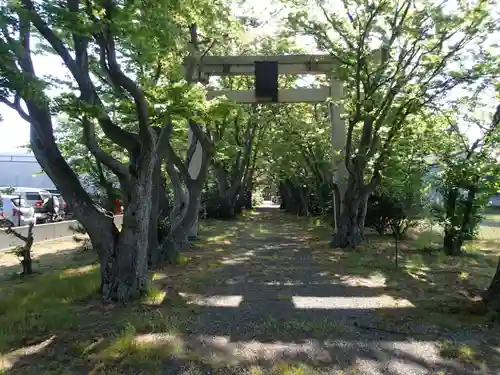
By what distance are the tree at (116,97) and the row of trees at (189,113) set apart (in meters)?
0.02

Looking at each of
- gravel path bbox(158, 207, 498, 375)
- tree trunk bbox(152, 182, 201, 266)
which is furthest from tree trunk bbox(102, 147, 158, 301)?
tree trunk bbox(152, 182, 201, 266)

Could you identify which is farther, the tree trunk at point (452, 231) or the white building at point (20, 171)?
the white building at point (20, 171)

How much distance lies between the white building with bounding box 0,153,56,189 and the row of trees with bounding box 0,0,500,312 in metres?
26.2

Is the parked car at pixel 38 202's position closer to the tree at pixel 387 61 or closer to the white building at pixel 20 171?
the tree at pixel 387 61

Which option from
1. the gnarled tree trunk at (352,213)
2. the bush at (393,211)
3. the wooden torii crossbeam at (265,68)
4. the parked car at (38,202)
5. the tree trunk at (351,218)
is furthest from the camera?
the parked car at (38,202)

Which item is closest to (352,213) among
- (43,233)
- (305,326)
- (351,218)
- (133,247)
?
(351,218)

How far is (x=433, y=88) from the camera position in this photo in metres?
12.6

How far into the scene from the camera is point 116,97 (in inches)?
336

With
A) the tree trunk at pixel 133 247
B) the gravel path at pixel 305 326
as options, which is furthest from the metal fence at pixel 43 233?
the tree trunk at pixel 133 247

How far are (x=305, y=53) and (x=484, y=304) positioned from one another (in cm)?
1168

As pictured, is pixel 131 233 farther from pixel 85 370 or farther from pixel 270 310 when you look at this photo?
pixel 85 370

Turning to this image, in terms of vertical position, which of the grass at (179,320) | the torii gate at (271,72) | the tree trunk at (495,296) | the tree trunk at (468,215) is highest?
the torii gate at (271,72)

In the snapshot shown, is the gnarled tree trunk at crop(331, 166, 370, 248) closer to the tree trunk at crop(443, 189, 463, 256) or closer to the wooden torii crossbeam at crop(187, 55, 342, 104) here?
the tree trunk at crop(443, 189, 463, 256)

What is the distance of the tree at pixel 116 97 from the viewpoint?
19.7 ft
